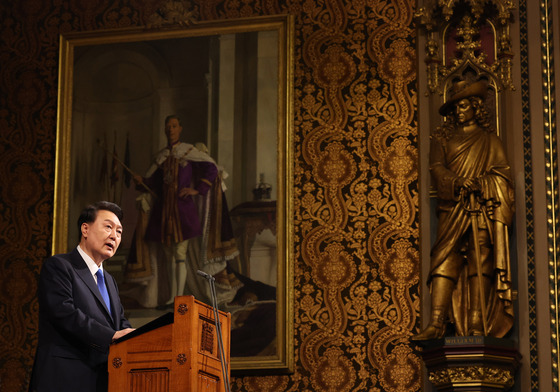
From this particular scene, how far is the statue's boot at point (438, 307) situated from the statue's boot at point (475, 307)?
144 millimetres

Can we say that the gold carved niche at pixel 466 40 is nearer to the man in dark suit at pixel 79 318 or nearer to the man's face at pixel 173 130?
the man's face at pixel 173 130

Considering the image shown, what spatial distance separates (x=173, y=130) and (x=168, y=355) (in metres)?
3.49

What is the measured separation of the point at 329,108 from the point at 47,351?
3438 millimetres

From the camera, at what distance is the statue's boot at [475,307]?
21.6 feet

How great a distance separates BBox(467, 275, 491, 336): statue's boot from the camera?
6.58 m

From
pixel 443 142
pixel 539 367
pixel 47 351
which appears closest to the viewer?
pixel 47 351

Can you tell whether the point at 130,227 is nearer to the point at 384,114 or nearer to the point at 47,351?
the point at 384,114

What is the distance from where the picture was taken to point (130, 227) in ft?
25.2

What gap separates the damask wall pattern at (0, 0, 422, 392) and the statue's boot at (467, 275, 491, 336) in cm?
49

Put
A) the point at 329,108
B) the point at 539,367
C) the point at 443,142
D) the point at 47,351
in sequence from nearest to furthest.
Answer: the point at 47,351 < the point at 539,367 < the point at 443,142 < the point at 329,108

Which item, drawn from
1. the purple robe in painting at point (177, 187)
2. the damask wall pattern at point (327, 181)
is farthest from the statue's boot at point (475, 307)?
the purple robe in painting at point (177, 187)

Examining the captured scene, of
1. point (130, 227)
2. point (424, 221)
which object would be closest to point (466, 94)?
point (424, 221)

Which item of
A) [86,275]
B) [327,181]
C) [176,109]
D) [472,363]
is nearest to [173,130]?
[176,109]

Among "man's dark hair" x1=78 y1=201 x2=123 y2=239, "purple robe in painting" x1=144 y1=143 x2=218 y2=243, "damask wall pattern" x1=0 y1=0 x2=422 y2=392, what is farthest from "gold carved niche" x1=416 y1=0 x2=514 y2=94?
"man's dark hair" x1=78 y1=201 x2=123 y2=239
